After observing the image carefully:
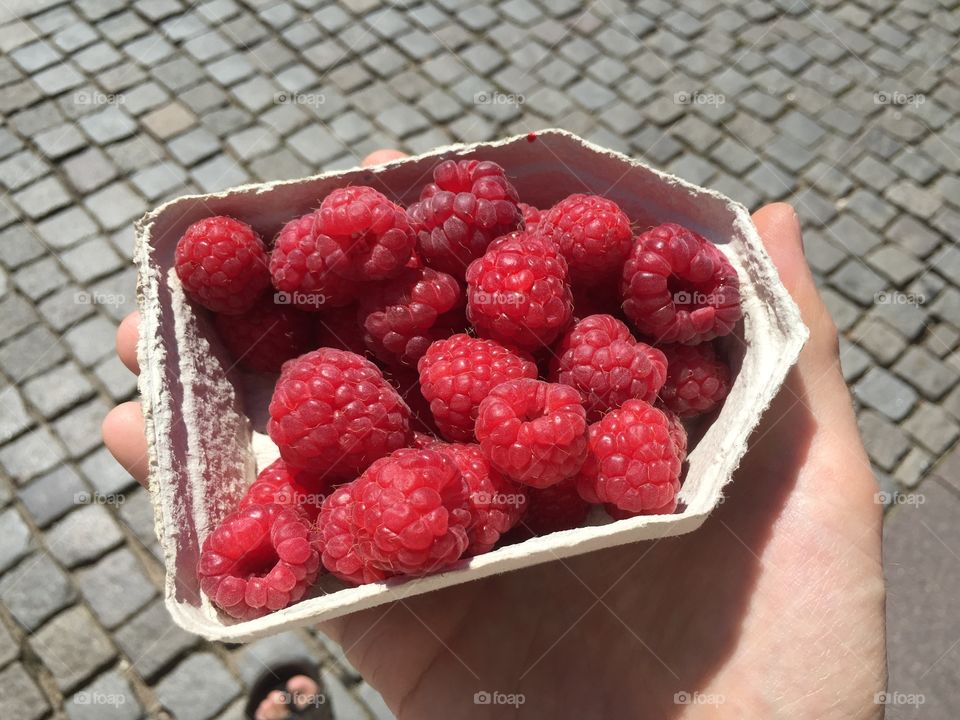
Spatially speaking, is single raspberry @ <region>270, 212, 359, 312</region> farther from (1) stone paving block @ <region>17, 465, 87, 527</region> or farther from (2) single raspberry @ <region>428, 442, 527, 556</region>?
(1) stone paving block @ <region>17, 465, 87, 527</region>

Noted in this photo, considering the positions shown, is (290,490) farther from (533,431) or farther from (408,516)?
(533,431)

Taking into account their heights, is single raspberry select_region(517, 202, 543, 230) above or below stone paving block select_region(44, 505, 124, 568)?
above

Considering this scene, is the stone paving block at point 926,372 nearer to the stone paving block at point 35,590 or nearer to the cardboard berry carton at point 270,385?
the cardboard berry carton at point 270,385

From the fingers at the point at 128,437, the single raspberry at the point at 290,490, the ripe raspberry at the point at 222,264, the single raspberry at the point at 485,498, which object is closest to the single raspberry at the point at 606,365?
the single raspberry at the point at 485,498

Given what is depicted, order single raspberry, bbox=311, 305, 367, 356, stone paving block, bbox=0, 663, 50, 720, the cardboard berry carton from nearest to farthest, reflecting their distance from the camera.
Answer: the cardboard berry carton
single raspberry, bbox=311, 305, 367, 356
stone paving block, bbox=0, 663, 50, 720

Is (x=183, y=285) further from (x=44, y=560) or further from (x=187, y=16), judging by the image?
(x=187, y=16)

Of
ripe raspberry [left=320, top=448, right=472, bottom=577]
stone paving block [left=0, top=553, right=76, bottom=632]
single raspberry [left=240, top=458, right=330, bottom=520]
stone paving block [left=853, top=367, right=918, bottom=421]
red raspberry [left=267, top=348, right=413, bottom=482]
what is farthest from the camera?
stone paving block [left=853, top=367, right=918, bottom=421]

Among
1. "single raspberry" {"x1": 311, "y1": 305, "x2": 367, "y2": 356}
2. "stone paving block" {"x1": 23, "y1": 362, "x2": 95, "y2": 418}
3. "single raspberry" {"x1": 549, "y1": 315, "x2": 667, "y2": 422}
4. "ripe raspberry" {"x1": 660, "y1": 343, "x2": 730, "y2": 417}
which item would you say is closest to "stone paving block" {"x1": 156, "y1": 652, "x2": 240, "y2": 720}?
"stone paving block" {"x1": 23, "y1": 362, "x2": 95, "y2": 418}
